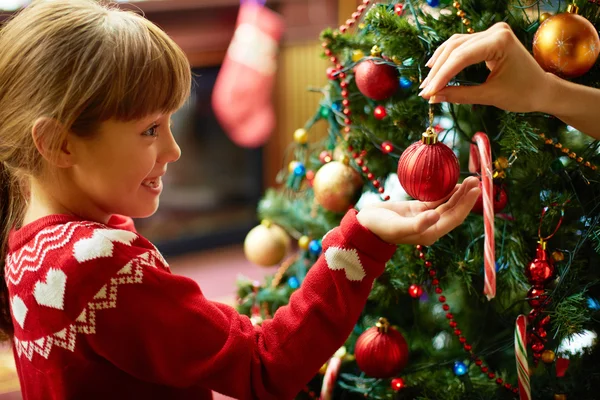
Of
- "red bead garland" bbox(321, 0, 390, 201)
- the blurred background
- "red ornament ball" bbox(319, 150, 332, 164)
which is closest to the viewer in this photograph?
"red bead garland" bbox(321, 0, 390, 201)

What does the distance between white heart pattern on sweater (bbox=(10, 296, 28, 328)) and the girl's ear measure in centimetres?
18

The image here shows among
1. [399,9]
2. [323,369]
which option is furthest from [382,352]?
[399,9]

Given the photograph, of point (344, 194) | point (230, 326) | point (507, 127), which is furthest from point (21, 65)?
point (507, 127)

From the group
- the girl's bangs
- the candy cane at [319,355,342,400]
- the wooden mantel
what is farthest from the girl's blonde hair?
the wooden mantel

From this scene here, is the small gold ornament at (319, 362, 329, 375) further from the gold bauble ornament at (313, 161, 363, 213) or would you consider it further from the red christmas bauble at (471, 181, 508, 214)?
the red christmas bauble at (471, 181, 508, 214)

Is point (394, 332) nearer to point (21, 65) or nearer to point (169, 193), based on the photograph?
point (21, 65)

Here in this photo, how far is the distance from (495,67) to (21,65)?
584mm

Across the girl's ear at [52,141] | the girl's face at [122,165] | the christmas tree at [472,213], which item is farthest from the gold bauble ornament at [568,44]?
Result: the girl's ear at [52,141]

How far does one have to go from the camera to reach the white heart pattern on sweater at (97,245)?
764mm

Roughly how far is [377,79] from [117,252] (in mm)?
458

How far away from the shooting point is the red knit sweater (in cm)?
76

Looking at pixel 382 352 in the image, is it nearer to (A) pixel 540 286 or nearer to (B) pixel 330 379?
(B) pixel 330 379

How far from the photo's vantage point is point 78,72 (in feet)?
2.54

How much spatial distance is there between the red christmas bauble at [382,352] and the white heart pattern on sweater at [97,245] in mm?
418
